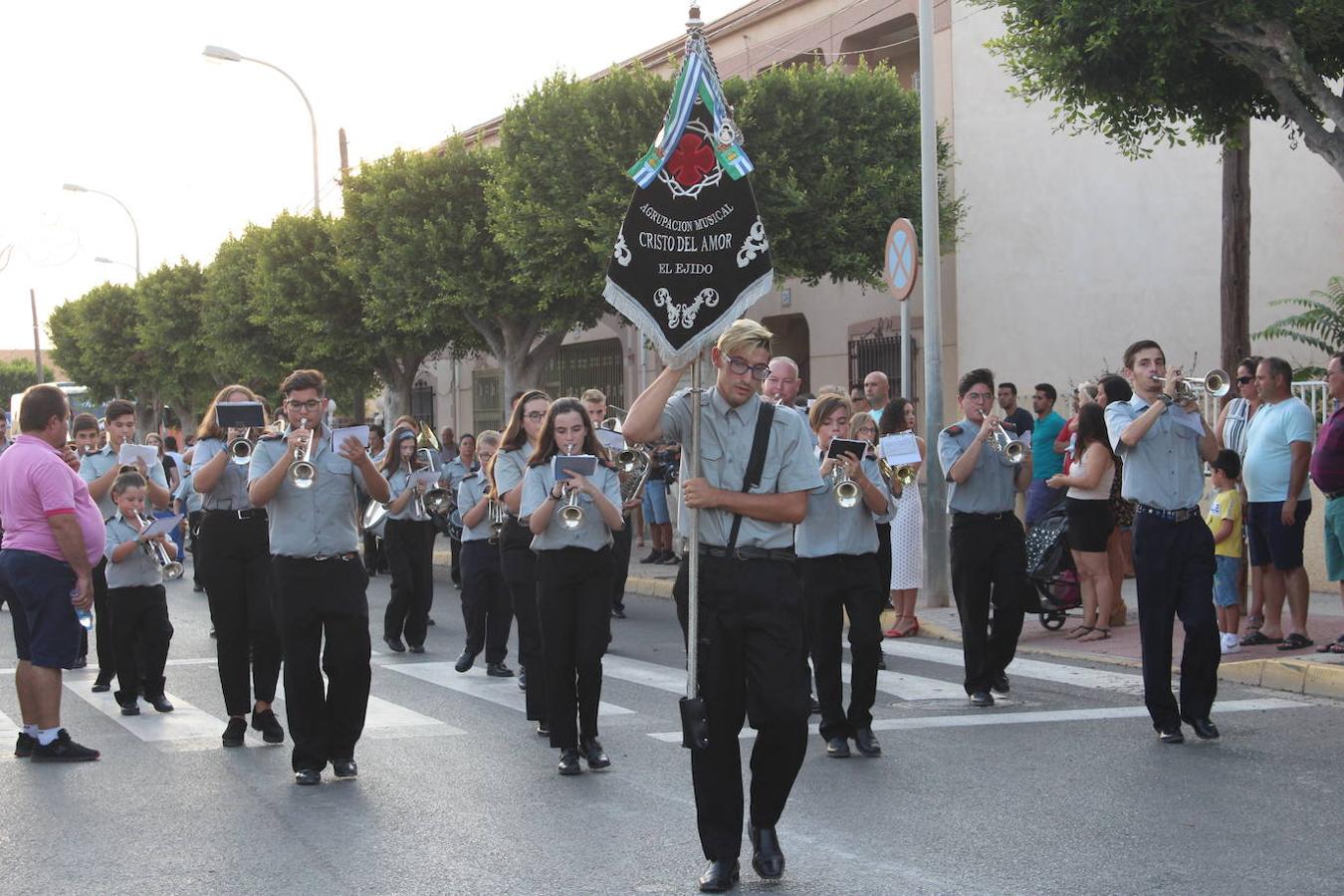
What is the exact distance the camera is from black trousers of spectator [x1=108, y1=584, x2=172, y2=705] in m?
10.2

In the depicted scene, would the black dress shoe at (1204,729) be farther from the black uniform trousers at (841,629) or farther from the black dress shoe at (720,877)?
the black dress shoe at (720,877)

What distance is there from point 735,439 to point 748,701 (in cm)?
95

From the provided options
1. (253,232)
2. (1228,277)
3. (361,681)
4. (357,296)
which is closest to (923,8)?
(1228,277)

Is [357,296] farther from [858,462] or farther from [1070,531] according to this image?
[858,462]

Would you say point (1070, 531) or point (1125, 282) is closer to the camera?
point (1070, 531)

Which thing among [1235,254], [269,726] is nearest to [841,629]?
[269,726]

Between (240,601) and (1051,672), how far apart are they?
543 cm

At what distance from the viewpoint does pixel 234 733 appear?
886 centimetres

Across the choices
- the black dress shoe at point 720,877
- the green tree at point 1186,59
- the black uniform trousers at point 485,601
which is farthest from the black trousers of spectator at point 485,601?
the black dress shoe at point 720,877

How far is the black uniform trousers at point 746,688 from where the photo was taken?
5.74m

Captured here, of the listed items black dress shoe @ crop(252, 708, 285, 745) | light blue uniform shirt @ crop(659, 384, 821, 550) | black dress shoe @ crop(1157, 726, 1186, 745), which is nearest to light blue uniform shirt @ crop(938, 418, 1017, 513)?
black dress shoe @ crop(1157, 726, 1186, 745)

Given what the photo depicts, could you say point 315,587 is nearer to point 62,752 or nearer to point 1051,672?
point 62,752

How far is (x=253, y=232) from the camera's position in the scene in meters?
34.2

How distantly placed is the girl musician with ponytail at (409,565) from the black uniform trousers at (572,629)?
5.28 metres
